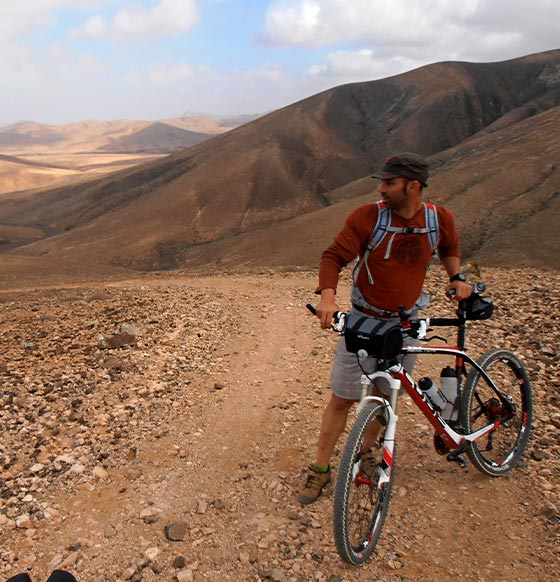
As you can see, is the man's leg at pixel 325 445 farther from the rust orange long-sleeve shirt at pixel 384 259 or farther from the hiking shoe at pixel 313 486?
the rust orange long-sleeve shirt at pixel 384 259

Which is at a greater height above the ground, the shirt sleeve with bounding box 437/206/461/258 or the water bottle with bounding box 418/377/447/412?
the shirt sleeve with bounding box 437/206/461/258

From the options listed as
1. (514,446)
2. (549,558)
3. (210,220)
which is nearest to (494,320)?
(514,446)

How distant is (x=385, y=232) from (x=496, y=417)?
6.03ft

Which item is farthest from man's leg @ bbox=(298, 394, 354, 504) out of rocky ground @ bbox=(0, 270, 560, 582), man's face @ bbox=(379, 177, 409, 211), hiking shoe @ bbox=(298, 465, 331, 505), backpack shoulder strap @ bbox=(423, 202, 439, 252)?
man's face @ bbox=(379, 177, 409, 211)

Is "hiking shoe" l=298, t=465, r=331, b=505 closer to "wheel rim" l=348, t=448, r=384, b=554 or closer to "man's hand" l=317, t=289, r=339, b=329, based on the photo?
"wheel rim" l=348, t=448, r=384, b=554

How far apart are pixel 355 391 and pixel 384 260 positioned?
909 millimetres

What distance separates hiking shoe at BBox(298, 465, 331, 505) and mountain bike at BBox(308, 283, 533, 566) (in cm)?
50

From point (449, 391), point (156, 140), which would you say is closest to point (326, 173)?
point (449, 391)

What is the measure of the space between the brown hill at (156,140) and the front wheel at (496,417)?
546ft

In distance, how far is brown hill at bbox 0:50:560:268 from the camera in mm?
24453

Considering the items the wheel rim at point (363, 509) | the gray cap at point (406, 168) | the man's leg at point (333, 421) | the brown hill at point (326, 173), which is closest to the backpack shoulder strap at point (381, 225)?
the gray cap at point (406, 168)

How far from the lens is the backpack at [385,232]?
312 centimetres

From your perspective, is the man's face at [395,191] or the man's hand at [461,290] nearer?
the man's face at [395,191]

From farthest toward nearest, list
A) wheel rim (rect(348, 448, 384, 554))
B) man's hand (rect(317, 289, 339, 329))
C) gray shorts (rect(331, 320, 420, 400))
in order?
gray shorts (rect(331, 320, 420, 400))
wheel rim (rect(348, 448, 384, 554))
man's hand (rect(317, 289, 339, 329))
